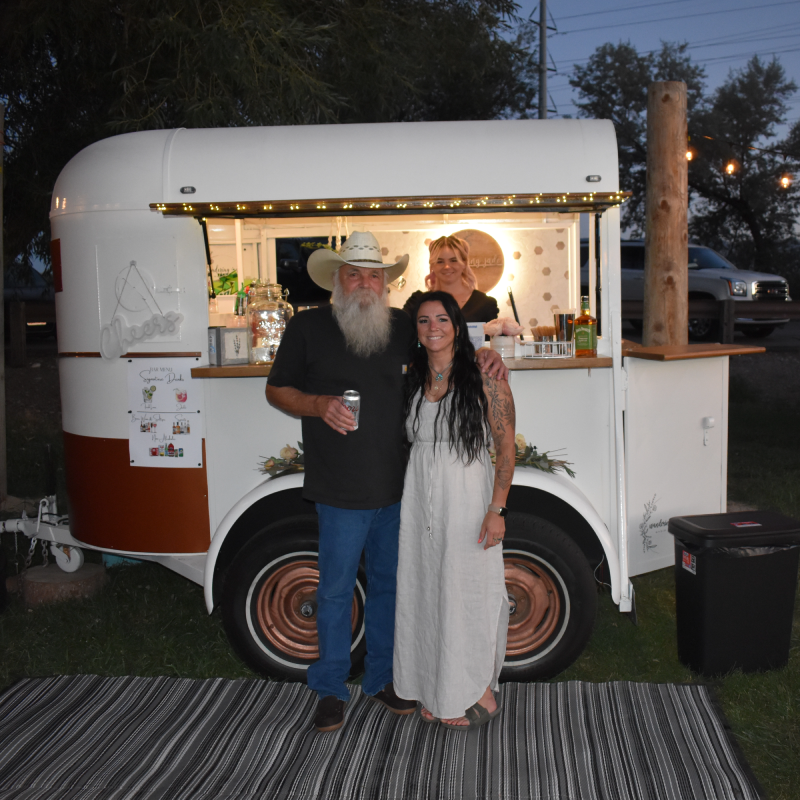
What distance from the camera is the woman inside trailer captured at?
4.58 m

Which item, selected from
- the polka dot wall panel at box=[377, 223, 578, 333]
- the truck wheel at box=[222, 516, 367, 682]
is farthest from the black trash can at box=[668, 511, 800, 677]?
the polka dot wall panel at box=[377, 223, 578, 333]

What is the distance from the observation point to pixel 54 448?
9.29 m

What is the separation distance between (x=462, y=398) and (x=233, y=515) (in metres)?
1.26

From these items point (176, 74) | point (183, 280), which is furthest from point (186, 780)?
point (176, 74)

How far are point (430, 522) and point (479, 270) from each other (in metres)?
3.25

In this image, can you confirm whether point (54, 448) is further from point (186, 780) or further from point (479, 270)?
point (186, 780)

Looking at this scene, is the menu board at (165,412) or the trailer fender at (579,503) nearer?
the trailer fender at (579,503)

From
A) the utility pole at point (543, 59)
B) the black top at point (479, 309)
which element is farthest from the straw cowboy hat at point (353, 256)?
the utility pole at point (543, 59)

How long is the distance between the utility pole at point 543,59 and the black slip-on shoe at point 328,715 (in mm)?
15881

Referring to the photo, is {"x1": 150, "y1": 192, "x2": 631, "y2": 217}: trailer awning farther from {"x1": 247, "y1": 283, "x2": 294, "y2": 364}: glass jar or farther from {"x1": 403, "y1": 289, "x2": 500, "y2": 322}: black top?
{"x1": 403, "y1": 289, "x2": 500, "y2": 322}: black top

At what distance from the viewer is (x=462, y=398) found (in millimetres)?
3098

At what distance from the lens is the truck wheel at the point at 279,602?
3637 millimetres

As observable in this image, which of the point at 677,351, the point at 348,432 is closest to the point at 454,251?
the point at 677,351

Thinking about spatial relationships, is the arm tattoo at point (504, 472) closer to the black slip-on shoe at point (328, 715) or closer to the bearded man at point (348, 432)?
the bearded man at point (348, 432)
